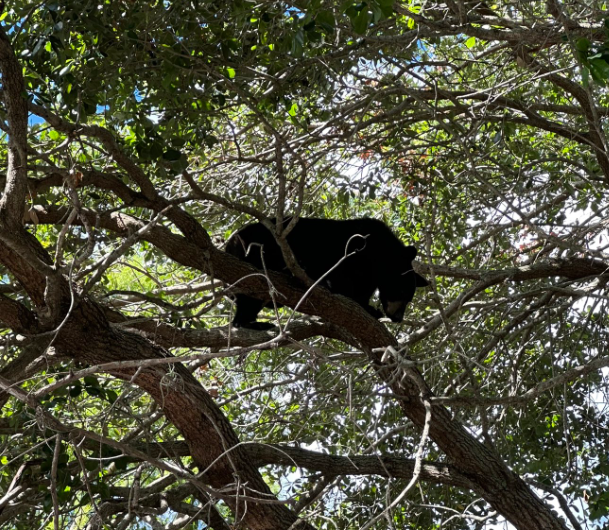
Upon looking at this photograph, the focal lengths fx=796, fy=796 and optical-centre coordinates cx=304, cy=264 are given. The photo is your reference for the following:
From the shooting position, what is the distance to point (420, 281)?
717cm

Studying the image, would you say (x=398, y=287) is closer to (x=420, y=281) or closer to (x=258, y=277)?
(x=420, y=281)

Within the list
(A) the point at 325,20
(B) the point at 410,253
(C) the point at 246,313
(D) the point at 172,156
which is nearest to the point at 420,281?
(B) the point at 410,253

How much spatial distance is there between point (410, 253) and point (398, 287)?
1.40 ft

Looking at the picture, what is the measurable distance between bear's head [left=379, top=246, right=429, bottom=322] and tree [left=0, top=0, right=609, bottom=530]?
0.92 ft

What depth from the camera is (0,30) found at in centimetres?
396

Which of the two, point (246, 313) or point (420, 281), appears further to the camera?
point (420, 281)

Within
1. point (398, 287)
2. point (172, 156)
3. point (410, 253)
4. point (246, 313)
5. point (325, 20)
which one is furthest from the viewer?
point (398, 287)

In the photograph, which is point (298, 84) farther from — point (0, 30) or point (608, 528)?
point (608, 528)

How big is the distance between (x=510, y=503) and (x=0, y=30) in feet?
13.3

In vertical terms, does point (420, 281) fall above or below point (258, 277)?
below

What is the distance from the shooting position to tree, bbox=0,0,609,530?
3908 millimetres

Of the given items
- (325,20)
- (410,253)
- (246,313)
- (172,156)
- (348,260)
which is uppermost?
(172,156)

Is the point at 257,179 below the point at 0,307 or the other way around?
the other way around

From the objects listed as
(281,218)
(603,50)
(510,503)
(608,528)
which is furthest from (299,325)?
(603,50)
